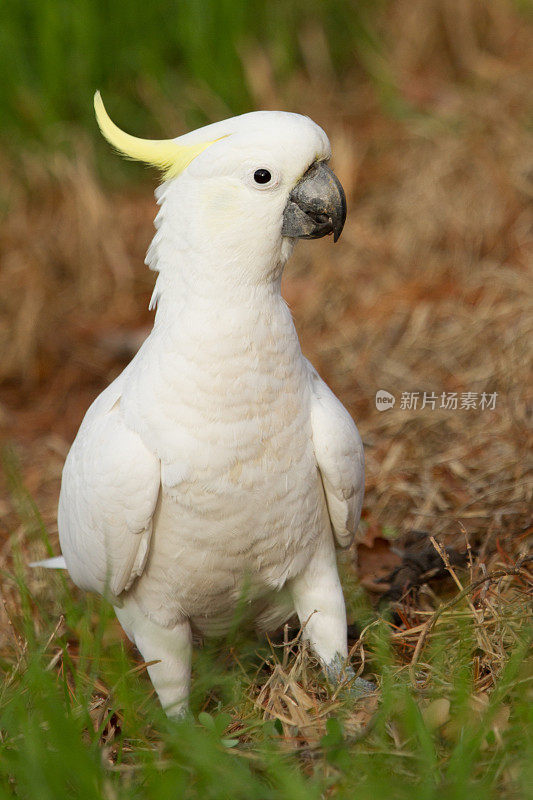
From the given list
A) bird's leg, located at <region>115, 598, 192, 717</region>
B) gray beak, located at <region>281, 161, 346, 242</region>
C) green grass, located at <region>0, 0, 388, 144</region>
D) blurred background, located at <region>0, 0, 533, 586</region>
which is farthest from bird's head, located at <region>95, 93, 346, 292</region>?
green grass, located at <region>0, 0, 388, 144</region>

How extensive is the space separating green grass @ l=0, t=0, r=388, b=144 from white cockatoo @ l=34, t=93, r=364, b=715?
99.0 inches

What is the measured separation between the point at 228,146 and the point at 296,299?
2289 mm

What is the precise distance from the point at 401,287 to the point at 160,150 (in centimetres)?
216

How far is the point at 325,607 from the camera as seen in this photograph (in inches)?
83.8

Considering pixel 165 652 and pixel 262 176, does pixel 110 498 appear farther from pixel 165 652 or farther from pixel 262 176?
pixel 262 176

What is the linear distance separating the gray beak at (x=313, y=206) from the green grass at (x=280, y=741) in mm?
864

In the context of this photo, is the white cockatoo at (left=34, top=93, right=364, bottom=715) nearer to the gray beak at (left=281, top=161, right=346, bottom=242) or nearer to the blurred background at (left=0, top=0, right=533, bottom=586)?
the gray beak at (left=281, top=161, right=346, bottom=242)

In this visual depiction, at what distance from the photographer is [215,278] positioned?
184cm

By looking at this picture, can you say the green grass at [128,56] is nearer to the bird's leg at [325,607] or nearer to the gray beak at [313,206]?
the gray beak at [313,206]

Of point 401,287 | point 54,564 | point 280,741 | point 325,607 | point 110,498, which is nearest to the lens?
point 280,741

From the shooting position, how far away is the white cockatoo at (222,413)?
1.83 metres

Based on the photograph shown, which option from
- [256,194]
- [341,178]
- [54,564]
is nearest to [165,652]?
[54,564]

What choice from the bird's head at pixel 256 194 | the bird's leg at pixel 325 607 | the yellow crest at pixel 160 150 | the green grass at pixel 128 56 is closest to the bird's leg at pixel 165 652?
the bird's leg at pixel 325 607

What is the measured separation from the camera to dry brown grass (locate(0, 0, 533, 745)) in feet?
9.46
